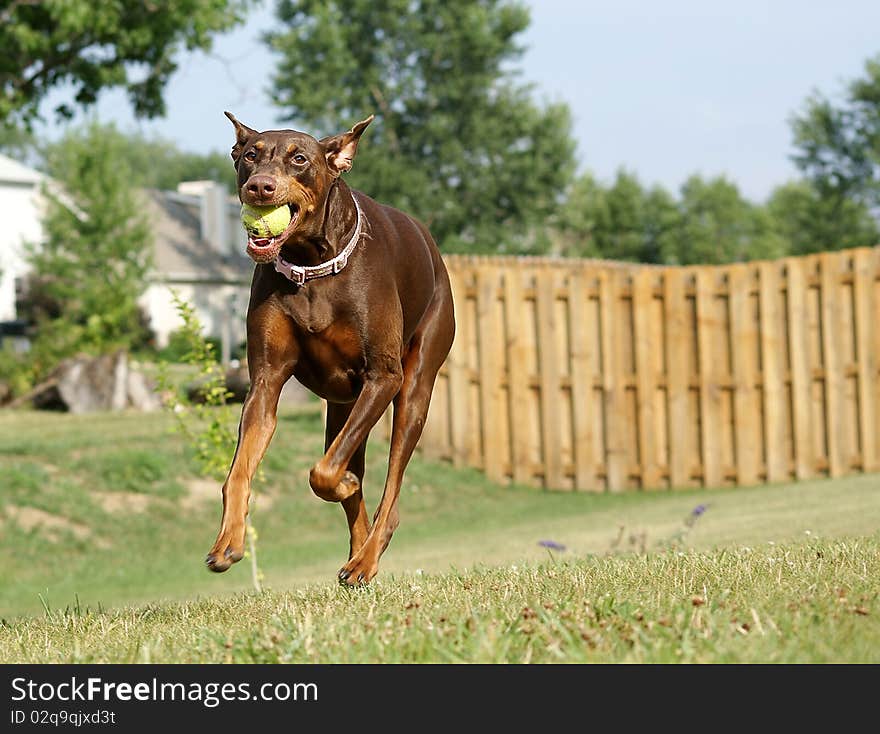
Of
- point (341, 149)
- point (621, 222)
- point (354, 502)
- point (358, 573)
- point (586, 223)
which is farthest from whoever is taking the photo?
point (621, 222)

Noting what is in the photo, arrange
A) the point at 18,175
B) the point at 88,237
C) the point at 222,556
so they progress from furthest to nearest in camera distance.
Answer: the point at 18,175
the point at 88,237
the point at 222,556

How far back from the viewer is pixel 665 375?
623 inches

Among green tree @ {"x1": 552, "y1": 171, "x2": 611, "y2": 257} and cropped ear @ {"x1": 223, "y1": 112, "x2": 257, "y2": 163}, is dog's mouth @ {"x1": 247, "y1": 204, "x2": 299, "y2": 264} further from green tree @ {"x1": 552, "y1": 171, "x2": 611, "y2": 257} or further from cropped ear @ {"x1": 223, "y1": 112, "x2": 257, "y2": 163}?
green tree @ {"x1": 552, "y1": 171, "x2": 611, "y2": 257}

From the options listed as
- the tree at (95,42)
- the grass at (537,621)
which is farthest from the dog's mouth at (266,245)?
the tree at (95,42)

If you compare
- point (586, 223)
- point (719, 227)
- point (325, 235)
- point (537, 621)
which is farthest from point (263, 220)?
point (719, 227)

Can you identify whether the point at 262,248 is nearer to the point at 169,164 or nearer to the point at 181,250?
the point at 181,250

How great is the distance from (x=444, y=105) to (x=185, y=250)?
1151cm

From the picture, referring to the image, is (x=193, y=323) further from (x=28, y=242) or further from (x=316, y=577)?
(x=28, y=242)

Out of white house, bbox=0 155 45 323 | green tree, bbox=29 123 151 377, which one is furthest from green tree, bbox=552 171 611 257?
white house, bbox=0 155 45 323

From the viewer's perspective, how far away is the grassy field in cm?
364

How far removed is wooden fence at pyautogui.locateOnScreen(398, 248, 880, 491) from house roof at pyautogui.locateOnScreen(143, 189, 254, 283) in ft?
98.7
